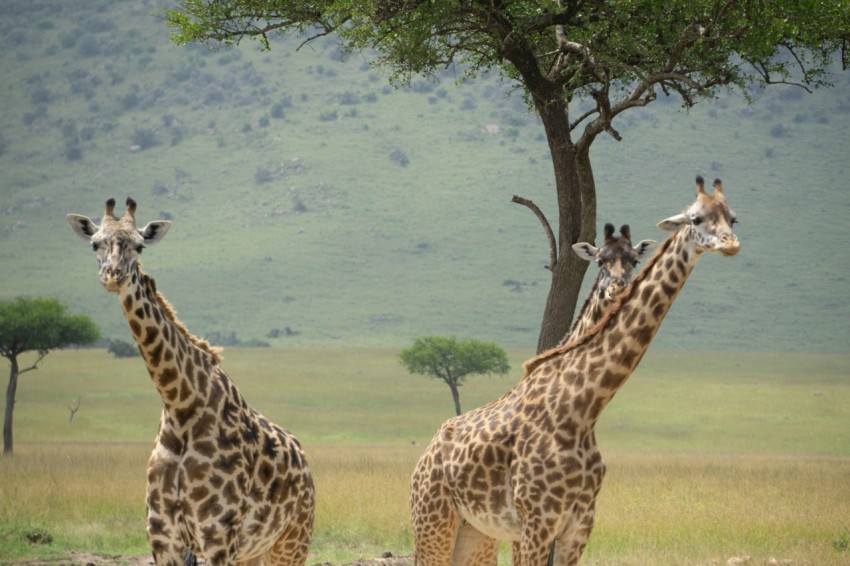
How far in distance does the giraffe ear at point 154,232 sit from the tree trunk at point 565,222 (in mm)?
6723

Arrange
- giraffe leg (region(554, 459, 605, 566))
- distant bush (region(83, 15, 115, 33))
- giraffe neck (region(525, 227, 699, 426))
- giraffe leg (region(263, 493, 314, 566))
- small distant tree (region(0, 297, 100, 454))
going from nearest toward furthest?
1. giraffe neck (region(525, 227, 699, 426))
2. giraffe leg (region(554, 459, 605, 566))
3. giraffe leg (region(263, 493, 314, 566))
4. small distant tree (region(0, 297, 100, 454))
5. distant bush (region(83, 15, 115, 33))

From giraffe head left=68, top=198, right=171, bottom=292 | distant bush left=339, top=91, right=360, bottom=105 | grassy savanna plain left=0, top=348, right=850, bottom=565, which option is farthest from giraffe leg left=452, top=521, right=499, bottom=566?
distant bush left=339, top=91, right=360, bottom=105

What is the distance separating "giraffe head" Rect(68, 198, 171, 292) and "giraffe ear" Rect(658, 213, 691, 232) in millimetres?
3437

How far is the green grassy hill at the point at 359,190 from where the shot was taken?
4407 inches

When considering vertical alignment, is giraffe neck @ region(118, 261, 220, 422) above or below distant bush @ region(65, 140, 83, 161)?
below

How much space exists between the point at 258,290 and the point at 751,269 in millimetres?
46195

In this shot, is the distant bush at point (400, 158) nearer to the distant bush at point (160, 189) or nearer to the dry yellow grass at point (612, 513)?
the distant bush at point (160, 189)

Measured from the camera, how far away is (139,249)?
8586 mm

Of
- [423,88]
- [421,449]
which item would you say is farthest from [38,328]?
[423,88]

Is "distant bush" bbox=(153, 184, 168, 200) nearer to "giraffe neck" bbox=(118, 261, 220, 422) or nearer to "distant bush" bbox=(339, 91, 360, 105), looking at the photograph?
"distant bush" bbox=(339, 91, 360, 105)

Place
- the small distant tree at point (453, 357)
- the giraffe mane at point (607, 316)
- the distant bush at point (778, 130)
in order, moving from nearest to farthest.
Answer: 1. the giraffe mane at point (607, 316)
2. the small distant tree at point (453, 357)
3. the distant bush at point (778, 130)

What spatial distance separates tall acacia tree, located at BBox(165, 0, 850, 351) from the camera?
14367 millimetres

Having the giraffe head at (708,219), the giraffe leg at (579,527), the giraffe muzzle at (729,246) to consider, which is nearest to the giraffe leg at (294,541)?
the giraffe leg at (579,527)

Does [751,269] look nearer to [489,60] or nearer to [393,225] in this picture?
[393,225]
